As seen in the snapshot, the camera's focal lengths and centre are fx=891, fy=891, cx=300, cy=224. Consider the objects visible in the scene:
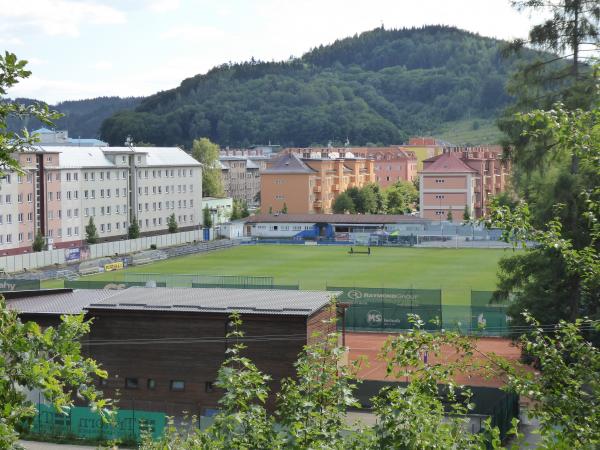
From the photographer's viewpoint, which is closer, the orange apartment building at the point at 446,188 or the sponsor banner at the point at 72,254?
the sponsor banner at the point at 72,254

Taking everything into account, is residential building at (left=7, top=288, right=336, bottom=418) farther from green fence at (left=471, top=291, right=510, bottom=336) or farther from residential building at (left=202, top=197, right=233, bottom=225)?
residential building at (left=202, top=197, right=233, bottom=225)

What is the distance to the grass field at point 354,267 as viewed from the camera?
4709 cm

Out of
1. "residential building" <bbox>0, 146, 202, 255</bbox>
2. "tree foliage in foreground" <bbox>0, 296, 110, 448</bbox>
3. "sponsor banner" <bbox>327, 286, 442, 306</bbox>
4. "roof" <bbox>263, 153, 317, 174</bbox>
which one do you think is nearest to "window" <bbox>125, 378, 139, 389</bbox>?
"sponsor banner" <bbox>327, 286, 442, 306</bbox>

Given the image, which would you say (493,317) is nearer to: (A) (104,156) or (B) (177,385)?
(B) (177,385)

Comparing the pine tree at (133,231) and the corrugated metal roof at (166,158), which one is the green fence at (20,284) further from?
the corrugated metal roof at (166,158)

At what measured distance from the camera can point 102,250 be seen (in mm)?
59031

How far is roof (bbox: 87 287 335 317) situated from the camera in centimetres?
2217

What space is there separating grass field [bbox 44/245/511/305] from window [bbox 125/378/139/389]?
812 inches

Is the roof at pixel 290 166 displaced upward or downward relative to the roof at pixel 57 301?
upward

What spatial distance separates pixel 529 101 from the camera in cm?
2333

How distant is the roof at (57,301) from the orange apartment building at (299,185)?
6332 centimetres

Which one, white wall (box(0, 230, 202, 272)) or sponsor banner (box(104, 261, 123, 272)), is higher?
white wall (box(0, 230, 202, 272))

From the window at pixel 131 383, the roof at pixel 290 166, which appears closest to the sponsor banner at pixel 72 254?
the window at pixel 131 383

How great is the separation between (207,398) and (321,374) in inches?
580
